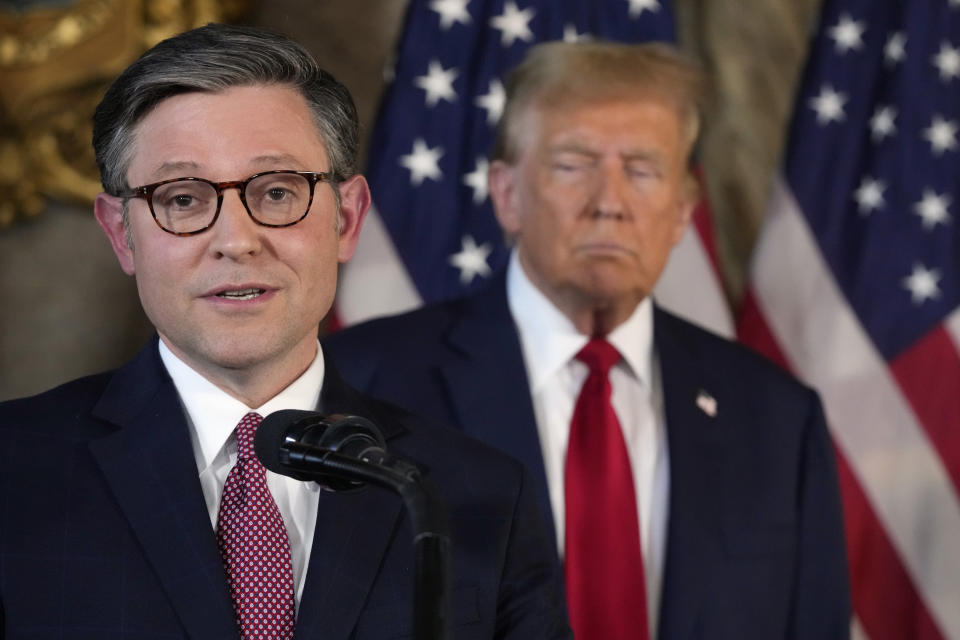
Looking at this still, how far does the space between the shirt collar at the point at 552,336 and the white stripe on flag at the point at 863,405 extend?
1.09 meters

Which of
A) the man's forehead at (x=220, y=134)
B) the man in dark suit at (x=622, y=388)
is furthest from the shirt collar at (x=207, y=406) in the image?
the man in dark suit at (x=622, y=388)

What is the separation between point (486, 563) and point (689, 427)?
114cm

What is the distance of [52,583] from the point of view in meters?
1.54

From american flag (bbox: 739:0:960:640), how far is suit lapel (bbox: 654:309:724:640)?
1034 millimetres

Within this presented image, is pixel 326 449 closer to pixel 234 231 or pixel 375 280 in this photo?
pixel 234 231

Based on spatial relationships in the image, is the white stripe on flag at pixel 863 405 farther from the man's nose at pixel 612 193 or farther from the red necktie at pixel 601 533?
the red necktie at pixel 601 533

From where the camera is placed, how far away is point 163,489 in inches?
63.8

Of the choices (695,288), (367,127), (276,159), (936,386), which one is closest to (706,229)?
(695,288)


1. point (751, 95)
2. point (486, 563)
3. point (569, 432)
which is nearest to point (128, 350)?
point (569, 432)

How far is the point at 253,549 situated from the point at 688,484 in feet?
4.23

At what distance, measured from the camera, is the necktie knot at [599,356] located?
2797mm

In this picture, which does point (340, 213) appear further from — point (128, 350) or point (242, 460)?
point (128, 350)

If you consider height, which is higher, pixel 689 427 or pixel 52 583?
pixel 689 427

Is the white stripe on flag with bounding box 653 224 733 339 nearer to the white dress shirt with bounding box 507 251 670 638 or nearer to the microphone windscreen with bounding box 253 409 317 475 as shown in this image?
the white dress shirt with bounding box 507 251 670 638
